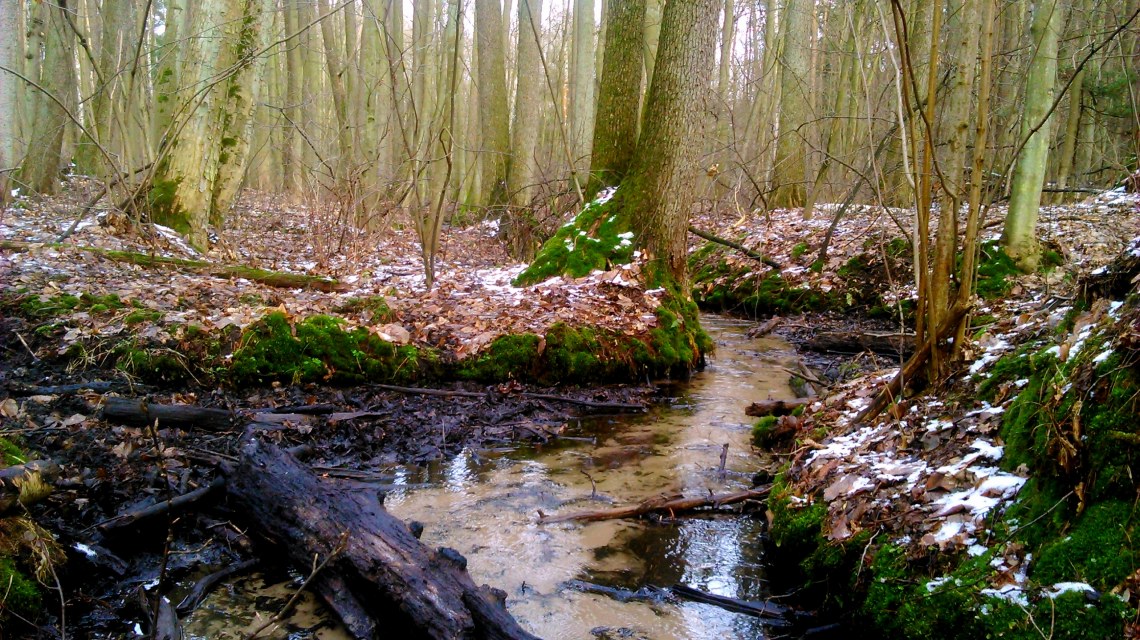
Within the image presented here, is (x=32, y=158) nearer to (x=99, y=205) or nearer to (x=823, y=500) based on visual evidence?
(x=99, y=205)

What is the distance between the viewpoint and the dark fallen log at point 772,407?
5.78 meters

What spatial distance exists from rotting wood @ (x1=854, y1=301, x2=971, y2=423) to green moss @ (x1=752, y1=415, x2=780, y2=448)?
116 centimetres

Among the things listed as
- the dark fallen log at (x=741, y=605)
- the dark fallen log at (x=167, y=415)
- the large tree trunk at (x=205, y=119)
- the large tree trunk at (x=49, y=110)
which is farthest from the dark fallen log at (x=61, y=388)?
the large tree trunk at (x=49, y=110)

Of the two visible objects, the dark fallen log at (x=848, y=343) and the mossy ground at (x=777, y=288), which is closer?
the dark fallen log at (x=848, y=343)

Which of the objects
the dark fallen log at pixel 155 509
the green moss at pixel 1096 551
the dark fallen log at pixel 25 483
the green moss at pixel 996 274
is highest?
the green moss at pixel 996 274

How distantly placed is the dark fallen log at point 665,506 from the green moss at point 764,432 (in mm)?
1023

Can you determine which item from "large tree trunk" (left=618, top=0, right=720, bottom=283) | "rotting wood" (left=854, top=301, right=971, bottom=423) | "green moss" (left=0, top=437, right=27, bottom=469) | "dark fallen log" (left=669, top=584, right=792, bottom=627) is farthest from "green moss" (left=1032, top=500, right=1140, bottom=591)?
"large tree trunk" (left=618, top=0, right=720, bottom=283)

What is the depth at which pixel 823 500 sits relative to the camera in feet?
11.5

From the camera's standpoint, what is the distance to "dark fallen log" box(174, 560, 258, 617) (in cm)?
308

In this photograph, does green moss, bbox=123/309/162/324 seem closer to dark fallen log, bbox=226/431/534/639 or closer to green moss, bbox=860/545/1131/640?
dark fallen log, bbox=226/431/534/639

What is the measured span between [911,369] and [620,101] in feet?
18.8

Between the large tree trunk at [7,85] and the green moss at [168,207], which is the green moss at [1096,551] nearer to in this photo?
the green moss at [168,207]

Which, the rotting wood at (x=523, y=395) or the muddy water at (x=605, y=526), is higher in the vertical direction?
the rotting wood at (x=523, y=395)

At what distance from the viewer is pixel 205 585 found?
3.20 m
